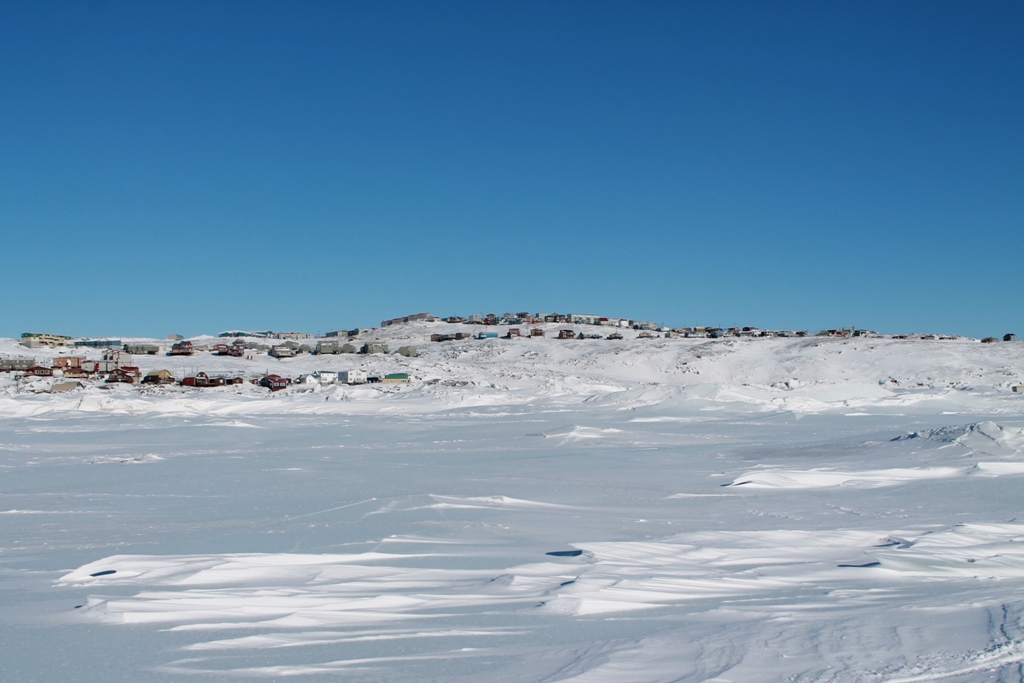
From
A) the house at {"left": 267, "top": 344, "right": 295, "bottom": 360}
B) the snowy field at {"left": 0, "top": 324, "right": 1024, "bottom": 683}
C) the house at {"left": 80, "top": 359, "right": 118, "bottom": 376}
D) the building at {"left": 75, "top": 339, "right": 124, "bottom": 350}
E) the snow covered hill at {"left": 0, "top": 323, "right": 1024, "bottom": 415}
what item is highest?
the building at {"left": 75, "top": 339, "right": 124, "bottom": 350}

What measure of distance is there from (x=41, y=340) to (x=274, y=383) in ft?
82.2

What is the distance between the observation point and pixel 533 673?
3.52 metres

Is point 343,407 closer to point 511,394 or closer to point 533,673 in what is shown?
point 511,394

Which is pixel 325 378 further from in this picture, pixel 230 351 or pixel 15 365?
pixel 230 351

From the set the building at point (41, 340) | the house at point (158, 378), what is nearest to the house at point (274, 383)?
the house at point (158, 378)

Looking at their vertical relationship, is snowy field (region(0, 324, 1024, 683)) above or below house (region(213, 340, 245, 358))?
below

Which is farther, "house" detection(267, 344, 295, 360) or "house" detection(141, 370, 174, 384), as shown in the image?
"house" detection(267, 344, 295, 360)

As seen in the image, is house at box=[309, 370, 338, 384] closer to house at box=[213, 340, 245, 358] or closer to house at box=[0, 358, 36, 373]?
house at box=[0, 358, 36, 373]

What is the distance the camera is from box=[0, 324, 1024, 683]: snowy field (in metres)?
3.71

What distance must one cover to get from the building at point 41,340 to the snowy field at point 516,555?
32060 millimetres

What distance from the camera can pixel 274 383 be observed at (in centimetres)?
2762

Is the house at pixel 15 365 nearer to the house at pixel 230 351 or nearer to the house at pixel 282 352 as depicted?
the house at pixel 230 351

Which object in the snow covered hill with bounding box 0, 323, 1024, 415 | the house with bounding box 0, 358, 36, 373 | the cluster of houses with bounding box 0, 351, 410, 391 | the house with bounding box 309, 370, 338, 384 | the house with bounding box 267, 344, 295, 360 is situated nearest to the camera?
the snow covered hill with bounding box 0, 323, 1024, 415

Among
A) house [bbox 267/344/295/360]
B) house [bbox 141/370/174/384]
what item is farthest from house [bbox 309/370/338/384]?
house [bbox 267/344/295/360]
